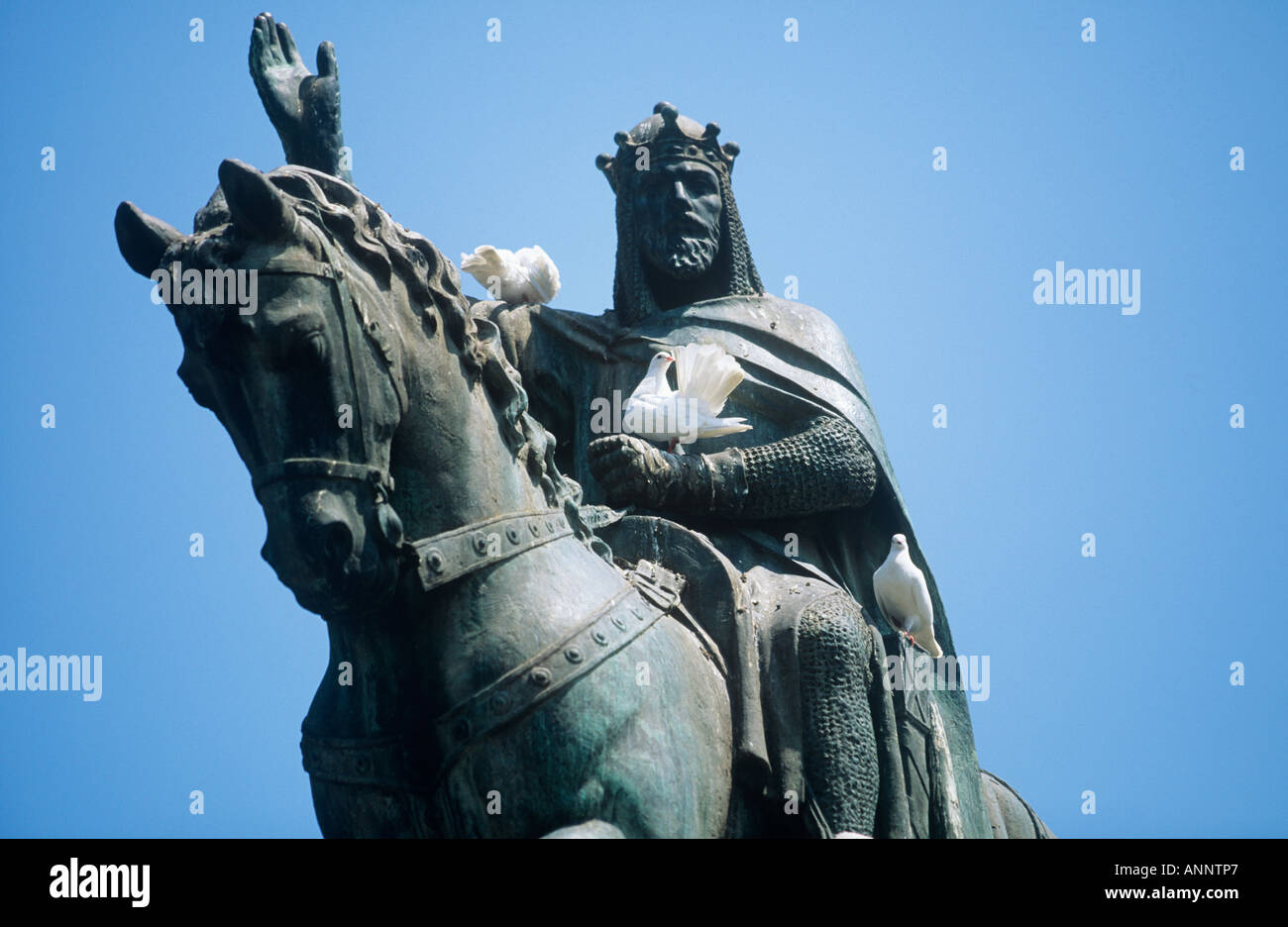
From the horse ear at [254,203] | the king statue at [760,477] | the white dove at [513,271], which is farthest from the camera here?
the white dove at [513,271]

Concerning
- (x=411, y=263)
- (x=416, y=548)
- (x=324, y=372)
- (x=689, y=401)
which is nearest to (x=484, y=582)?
(x=416, y=548)

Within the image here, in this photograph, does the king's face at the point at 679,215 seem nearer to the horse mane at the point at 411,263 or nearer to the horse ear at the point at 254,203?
the horse mane at the point at 411,263

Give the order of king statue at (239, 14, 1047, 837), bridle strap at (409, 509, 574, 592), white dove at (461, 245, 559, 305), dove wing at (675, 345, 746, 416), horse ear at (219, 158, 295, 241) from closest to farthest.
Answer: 1. horse ear at (219, 158, 295, 241)
2. bridle strap at (409, 509, 574, 592)
3. king statue at (239, 14, 1047, 837)
4. dove wing at (675, 345, 746, 416)
5. white dove at (461, 245, 559, 305)

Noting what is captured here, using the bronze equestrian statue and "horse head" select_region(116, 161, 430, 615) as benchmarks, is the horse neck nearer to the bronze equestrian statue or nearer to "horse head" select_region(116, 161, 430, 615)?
the bronze equestrian statue

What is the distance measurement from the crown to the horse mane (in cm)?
289

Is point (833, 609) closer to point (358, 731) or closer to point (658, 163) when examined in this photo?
point (358, 731)

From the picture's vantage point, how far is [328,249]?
6141 mm

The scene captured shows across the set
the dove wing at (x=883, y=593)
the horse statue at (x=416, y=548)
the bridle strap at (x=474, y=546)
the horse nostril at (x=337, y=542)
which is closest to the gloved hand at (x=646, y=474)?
the dove wing at (x=883, y=593)

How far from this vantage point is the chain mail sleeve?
27.9 feet

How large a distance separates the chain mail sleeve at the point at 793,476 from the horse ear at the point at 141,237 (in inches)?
120

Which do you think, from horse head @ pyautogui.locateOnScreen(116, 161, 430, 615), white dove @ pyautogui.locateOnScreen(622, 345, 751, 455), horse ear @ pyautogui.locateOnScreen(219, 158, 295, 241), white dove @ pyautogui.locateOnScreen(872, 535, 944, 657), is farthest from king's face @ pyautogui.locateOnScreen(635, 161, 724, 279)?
horse ear @ pyautogui.locateOnScreen(219, 158, 295, 241)

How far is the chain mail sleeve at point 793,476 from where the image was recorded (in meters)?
8.49

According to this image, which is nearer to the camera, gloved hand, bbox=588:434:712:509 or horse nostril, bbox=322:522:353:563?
horse nostril, bbox=322:522:353:563

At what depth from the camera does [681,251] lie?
9289 mm
